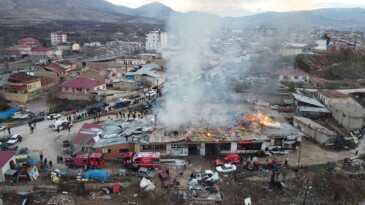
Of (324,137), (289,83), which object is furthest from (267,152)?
(289,83)

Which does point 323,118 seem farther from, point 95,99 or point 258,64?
point 95,99

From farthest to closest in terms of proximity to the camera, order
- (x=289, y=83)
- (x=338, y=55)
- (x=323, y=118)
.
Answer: (x=338, y=55) → (x=289, y=83) → (x=323, y=118)

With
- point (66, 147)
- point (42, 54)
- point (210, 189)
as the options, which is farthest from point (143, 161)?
point (42, 54)

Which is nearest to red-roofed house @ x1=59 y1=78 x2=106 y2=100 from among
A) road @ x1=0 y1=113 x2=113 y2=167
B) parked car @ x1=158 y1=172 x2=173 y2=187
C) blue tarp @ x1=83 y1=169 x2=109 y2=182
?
road @ x1=0 y1=113 x2=113 y2=167

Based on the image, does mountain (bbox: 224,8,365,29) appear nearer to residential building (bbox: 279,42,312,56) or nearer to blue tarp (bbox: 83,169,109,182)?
residential building (bbox: 279,42,312,56)

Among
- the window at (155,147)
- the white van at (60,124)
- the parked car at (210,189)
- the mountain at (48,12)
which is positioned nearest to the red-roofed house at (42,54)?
the white van at (60,124)

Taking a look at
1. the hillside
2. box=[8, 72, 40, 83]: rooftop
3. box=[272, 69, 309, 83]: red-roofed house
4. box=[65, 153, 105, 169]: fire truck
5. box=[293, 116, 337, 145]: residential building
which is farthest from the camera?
the hillside

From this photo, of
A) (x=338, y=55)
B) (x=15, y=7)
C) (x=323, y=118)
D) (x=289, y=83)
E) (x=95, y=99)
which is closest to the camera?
(x=323, y=118)
